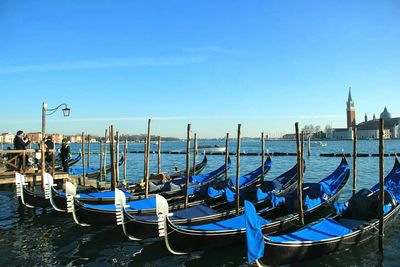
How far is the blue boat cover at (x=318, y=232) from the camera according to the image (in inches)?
241

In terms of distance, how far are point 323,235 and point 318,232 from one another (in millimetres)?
100

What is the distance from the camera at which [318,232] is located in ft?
21.2

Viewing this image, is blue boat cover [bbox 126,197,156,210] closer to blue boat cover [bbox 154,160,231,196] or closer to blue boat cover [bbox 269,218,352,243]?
blue boat cover [bbox 154,160,231,196]

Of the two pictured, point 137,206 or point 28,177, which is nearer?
point 137,206

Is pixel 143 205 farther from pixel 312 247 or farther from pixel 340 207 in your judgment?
pixel 340 207

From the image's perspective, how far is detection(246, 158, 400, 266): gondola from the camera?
543 cm

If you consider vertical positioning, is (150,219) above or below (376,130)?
below

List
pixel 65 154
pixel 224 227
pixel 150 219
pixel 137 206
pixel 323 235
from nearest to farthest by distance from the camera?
pixel 323 235 < pixel 224 227 < pixel 150 219 < pixel 137 206 < pixel 65 154

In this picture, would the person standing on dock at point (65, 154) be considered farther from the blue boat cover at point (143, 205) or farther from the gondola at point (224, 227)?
the gondola at point (224, 227)

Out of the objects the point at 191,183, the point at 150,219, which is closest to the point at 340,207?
the point at 150,219

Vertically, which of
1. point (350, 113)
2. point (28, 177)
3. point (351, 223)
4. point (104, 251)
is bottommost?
point (104, 251)

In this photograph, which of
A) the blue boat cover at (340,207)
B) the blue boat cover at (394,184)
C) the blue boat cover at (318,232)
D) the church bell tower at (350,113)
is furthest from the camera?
the church bell tower at (350,113)

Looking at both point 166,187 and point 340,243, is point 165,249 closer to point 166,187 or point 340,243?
point 340,243

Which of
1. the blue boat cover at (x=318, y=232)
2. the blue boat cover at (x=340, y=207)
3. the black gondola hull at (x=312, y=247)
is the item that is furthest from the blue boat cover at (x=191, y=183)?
the black gondola hull at (x=312, y=247)
